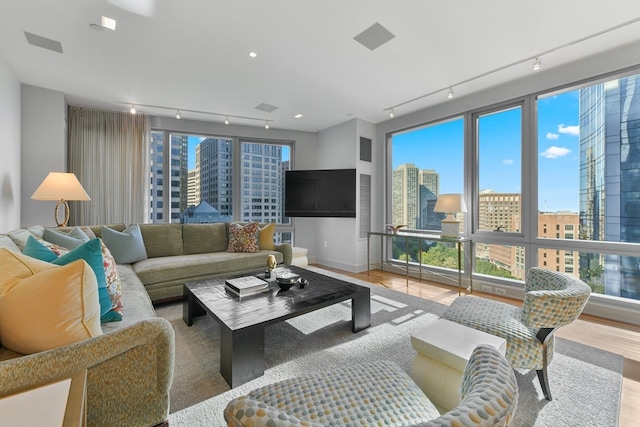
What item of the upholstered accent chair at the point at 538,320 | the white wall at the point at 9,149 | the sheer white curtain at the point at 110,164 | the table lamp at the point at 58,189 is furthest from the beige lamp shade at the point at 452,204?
the white wall at the point at 9,149

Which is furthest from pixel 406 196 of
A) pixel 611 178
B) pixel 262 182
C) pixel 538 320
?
pixel 538 320

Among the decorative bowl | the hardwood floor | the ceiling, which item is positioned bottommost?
the hardwood floor

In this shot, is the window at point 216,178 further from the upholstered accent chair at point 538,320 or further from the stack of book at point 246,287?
the upholstered accent chair at point 538,320

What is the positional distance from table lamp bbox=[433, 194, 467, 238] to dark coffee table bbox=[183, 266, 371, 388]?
1.84 m

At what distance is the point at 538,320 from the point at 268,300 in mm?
1781

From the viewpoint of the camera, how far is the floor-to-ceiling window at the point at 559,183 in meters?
2.82

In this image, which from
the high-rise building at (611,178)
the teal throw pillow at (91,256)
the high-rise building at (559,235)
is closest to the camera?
the teal throw pillow at (91,256)

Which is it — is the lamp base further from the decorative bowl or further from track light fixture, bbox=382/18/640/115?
the decorative bowl

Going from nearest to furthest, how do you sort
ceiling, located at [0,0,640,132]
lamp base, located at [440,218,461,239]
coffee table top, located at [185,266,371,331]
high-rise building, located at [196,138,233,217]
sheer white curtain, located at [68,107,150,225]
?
coffee table top, located at [185,266,371,331] → ceiling, located at [0,0,640,132] → lamp base, located at [440,218,461,239] → sheer white curtain, located at [68,107,150,225] → high-rise building, located at [196,138,233,217]

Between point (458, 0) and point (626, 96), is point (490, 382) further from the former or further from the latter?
point (626, 96)

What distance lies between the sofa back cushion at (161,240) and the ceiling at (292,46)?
182 centimetres

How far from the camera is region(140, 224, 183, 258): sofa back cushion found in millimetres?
3588

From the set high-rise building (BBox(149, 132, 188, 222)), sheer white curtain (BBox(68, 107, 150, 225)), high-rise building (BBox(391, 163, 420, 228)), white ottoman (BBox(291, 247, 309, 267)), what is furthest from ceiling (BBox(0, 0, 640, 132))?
white ottoman (BBox(291, 247, 309, 267))

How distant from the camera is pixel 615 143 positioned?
9.47ft
